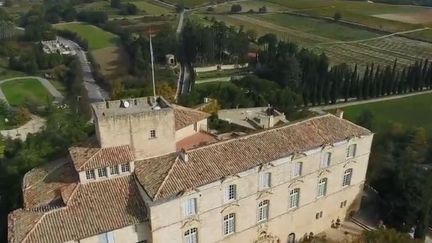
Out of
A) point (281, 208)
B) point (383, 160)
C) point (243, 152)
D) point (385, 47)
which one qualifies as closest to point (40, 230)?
point (243, 152)

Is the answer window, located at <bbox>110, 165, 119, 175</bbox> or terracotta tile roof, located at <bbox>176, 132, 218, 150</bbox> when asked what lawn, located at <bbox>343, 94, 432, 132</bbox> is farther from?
window, located at <bbox>110, 165, 119, 175</bbox>

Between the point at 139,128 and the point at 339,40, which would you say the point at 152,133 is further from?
the point at 339,40

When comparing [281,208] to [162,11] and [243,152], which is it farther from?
[162,11]

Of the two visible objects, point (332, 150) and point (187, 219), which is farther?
point (332, 150)

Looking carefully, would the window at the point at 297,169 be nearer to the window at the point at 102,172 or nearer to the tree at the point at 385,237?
the tree at the point at 385,237

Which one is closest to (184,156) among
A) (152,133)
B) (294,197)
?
(152,133)

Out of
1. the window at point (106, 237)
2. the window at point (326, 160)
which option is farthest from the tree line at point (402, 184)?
the window at point (106, 237)
